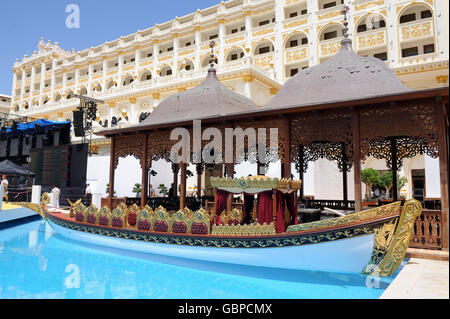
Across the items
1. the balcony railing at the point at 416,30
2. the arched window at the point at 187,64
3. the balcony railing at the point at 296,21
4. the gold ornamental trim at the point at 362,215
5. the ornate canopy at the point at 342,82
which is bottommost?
the gold ornamental trim at the point at 362,215

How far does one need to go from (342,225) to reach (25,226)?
13545mm

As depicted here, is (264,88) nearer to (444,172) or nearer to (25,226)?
(25,226)

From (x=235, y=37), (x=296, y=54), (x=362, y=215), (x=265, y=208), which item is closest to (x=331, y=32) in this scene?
(x=296, y=54)

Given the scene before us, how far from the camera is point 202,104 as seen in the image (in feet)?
35.1

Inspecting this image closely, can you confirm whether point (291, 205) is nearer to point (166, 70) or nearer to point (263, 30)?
point (263, 30)

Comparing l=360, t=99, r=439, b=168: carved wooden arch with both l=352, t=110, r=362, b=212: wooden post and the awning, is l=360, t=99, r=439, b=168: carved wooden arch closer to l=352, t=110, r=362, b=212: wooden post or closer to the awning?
l=352, t=110, r=362, b=212: wooden post

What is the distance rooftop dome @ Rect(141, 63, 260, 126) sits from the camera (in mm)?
10398

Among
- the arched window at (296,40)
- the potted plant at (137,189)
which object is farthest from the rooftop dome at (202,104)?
the arched window at (296,40)

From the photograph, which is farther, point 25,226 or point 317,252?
point 25,226

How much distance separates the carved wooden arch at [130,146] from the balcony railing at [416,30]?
2010cm

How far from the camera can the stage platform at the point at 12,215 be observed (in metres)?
12.7

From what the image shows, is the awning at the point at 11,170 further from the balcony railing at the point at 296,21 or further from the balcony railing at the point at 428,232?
the balcony railing at the point at 296,21
